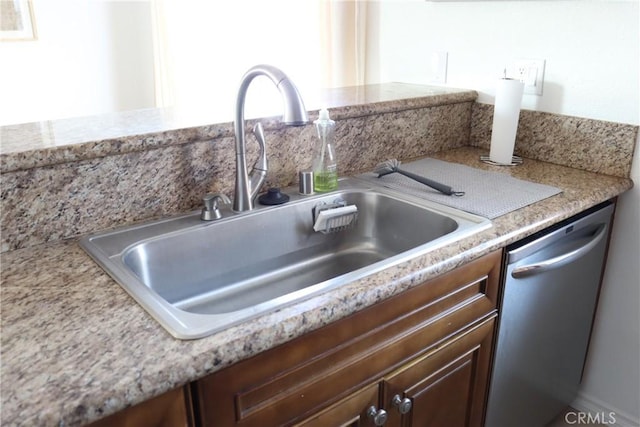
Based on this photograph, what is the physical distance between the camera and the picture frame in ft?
8.01

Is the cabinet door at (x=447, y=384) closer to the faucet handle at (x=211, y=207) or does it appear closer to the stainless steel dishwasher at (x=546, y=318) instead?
the stainless steel dishwasher at (x=546, y=318)

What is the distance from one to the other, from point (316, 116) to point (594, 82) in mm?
818

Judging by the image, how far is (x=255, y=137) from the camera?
4.24 feet

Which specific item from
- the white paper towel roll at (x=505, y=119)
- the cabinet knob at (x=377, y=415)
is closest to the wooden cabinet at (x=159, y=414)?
the cabinet knob at (x=377, y=415)

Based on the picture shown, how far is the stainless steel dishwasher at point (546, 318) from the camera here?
50.6 inches

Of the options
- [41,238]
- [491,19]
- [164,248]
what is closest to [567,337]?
[491,19]

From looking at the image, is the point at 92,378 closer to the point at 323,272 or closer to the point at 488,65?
the point at 323,272

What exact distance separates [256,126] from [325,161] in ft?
0.79

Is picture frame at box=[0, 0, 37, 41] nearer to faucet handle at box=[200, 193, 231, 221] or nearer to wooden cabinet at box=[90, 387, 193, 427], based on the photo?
faucet handle at box=[200, 193, 231, 221]

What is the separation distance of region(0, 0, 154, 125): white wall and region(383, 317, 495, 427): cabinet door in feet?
7.50

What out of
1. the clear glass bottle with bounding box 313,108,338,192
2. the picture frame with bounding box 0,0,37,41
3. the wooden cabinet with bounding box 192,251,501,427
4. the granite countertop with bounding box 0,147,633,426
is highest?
the picture frame with bounding box 0,0,37,41

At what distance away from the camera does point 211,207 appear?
1.22m

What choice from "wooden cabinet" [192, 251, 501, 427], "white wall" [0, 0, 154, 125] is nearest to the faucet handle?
"wooden cabinet" [192, 251, 501, 427]

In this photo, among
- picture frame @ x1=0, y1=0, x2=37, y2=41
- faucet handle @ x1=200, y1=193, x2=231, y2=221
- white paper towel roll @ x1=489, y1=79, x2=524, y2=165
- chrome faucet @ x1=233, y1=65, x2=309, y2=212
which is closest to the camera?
chrome faucet @ x1=233, y1=65, x2=309, y2=212
